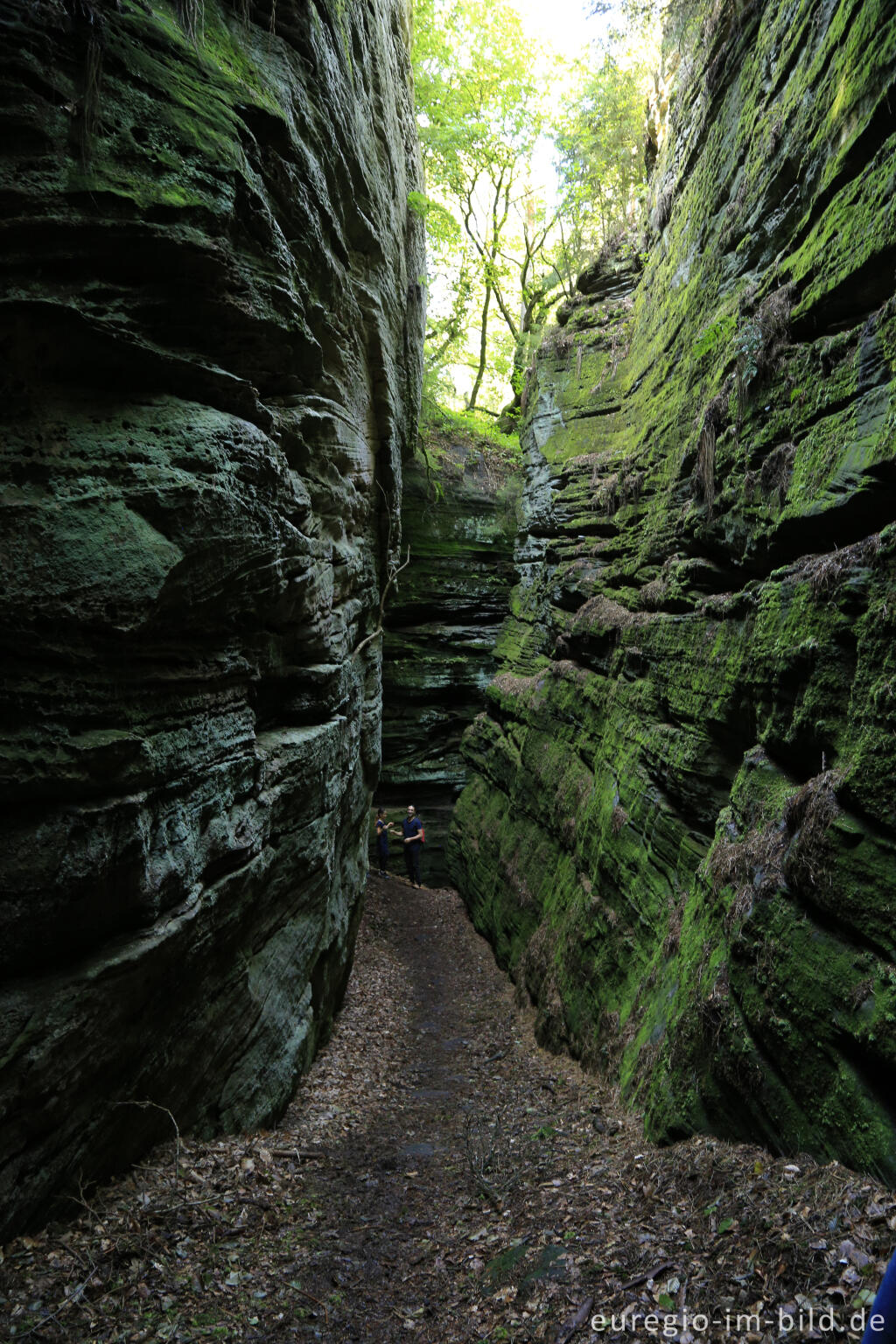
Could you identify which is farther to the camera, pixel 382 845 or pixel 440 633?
pixel 440 633

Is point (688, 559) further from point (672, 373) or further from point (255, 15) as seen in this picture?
point (255, 15)

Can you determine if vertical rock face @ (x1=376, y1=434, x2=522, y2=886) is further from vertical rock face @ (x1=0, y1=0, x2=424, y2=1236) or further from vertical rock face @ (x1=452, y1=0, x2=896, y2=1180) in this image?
vertical rock face @ (x1=0, y1=0, x2=424, y2=1236)

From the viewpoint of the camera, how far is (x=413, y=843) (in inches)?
720

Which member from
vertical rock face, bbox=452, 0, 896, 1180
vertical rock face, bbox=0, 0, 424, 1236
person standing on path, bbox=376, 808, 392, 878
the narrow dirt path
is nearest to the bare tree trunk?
vertical rock face, bbox=452, 0, 896, 1180

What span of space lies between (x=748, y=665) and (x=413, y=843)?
13.5 metres

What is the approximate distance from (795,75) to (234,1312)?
12.4m

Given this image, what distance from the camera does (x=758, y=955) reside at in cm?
488

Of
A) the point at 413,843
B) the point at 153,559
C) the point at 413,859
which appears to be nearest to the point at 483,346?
the point at 413,843

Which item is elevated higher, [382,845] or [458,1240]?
[458,1240]

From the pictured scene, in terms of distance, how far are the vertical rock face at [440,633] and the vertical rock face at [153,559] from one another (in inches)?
489

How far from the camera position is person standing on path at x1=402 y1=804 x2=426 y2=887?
18172 mm

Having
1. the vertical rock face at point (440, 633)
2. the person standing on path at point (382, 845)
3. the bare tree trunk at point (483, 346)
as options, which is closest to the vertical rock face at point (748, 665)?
the person standing on path at point (382, 845)

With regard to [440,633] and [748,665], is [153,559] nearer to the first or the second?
[748,665]

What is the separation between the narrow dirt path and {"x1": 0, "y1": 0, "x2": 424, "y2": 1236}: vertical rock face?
1.68 ft
